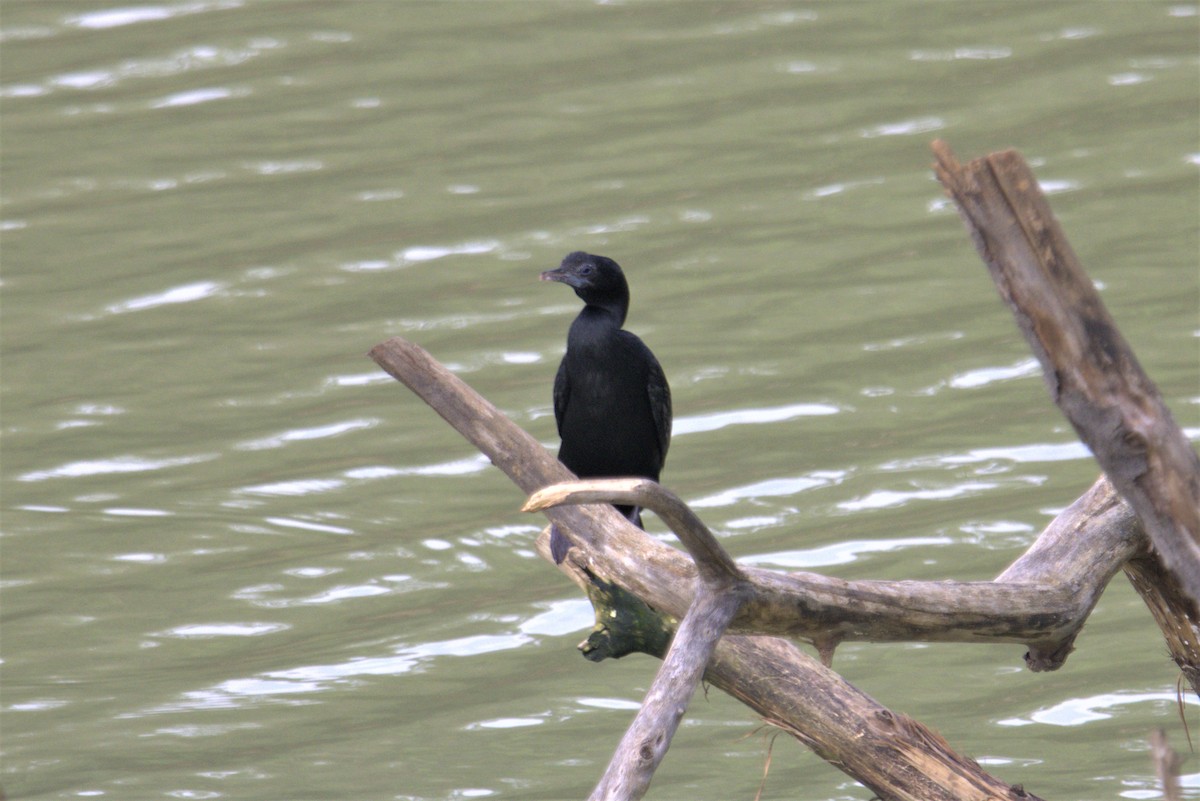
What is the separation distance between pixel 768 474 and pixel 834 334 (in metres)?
1.24

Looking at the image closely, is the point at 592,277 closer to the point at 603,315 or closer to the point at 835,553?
the point at 603,315

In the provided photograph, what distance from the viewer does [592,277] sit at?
462 centimetres

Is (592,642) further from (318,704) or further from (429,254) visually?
(429,254)

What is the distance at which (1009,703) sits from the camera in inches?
240

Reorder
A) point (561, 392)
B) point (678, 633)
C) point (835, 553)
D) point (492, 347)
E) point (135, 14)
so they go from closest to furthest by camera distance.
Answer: point (678, 633), point (561, 392), point (835, 553), point (492, 347), point (135, 14)

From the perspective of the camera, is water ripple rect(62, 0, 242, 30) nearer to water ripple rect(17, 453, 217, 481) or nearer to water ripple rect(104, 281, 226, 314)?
water ripple rect(104, 281, 226, 314)

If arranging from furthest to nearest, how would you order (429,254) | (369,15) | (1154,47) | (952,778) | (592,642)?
1. (369,15)
2. (1154,47)
3. (429,254)
4. (592,642)
5. (952,778)

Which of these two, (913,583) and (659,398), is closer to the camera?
(913,583)

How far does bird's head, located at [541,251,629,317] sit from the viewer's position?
4582mm

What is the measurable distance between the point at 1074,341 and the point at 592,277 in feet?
6.62

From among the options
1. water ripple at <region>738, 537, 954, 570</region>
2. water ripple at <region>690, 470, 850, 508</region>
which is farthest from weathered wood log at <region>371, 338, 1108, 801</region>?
water ripple at <region>690, 470, 850, 508</region>

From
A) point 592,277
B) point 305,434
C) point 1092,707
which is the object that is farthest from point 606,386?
point 305,434

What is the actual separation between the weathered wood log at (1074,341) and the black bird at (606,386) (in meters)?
1.89

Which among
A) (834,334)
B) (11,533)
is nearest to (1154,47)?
(834,334)
